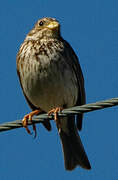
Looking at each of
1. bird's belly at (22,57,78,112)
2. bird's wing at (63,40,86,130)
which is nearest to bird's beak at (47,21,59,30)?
bird's wing at (63,40,86,130)

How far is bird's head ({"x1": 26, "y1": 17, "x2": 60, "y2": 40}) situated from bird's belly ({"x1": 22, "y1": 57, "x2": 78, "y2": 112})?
0.73 m

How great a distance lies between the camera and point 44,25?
23.0ft

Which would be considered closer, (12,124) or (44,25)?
(12,124)

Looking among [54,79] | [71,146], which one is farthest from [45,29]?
[71,146]

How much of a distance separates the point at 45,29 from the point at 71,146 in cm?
178

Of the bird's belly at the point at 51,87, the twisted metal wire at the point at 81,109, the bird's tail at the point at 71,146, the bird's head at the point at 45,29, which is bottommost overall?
the bird's tail at the point at 71,146

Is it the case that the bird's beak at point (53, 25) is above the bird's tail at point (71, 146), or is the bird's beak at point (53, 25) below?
above

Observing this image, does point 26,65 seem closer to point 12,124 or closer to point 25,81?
point 25,81

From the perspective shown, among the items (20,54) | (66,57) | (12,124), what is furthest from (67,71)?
(12,124)

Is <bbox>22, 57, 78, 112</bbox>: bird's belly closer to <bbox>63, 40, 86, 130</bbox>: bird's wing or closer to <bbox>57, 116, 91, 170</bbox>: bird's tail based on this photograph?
<bbox>63, 40, 86, 130</bbox>: bird's wing

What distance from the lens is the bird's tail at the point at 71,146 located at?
636cm

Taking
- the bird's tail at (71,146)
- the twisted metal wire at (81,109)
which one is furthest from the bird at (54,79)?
the twisted metal wire at (81,109)

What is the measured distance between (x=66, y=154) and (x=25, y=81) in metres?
1.18

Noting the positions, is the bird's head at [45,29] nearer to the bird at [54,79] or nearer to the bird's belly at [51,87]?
the bird at [54,79]
